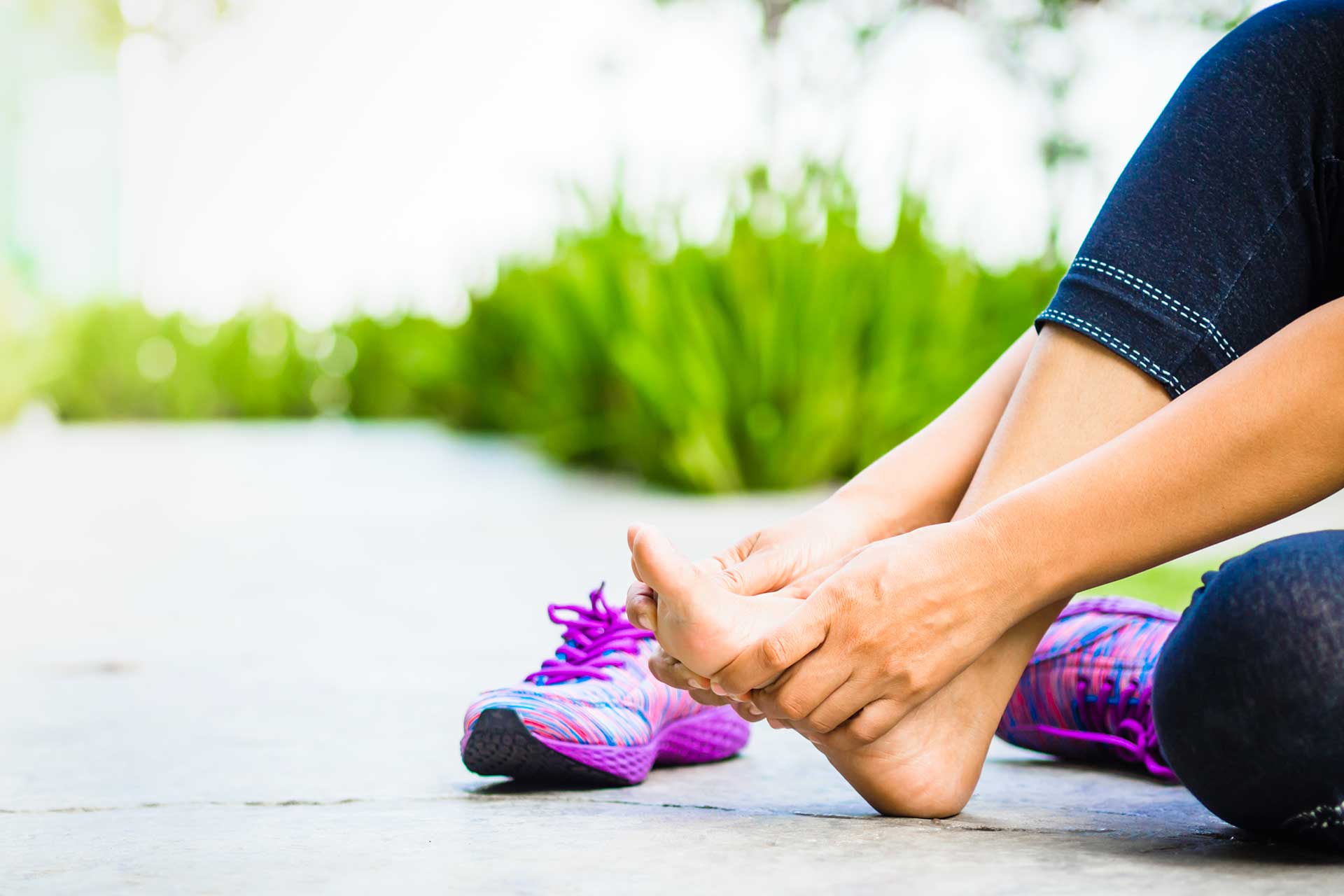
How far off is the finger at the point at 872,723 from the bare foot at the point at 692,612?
0.09m

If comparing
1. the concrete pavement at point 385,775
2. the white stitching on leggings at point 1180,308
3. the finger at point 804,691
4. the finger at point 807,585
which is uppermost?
the white stitching on leggings at point 1180,308

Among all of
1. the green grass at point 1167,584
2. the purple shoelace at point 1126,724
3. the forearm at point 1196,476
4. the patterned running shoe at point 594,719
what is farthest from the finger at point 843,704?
the green grass at point 1167,584

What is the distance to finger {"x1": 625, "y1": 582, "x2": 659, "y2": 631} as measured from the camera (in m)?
0.91

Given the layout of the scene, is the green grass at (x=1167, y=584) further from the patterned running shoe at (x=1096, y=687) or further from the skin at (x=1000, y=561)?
the skin at (x=1000, y=561)

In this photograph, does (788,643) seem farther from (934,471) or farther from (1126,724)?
(1126,724)

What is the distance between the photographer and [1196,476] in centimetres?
81

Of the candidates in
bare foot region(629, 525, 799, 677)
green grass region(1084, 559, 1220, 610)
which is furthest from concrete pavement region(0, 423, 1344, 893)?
green grass region(1084, 559, 1220, 610)

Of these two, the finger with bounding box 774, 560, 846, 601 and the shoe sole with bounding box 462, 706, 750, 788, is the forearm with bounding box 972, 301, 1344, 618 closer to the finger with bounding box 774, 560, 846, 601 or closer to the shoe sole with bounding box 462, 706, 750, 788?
the finger with bounding box 774, 560, 846, 601

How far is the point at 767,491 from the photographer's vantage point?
12.0 ft

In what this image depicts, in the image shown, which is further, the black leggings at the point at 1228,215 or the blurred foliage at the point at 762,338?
the blurred foliage at the point at 762,338

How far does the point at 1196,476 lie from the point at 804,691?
0.29m

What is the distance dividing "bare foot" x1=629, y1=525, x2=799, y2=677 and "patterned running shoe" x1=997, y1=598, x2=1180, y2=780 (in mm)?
404

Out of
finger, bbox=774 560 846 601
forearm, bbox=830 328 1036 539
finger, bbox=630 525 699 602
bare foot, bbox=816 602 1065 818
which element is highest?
forearm, bbox=830 328 1036 539

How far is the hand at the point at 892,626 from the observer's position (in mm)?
842
